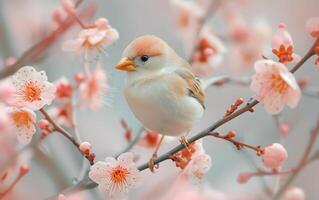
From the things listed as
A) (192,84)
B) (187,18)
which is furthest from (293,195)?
(187,18)

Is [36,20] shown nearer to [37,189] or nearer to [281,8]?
[37,189]

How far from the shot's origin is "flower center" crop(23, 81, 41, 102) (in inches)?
56.9

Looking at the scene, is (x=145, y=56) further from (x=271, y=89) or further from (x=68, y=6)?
(x=271, y=89)

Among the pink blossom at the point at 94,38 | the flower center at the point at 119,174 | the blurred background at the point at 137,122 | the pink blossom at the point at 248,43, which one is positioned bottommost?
the blurred background at the point at 137,122

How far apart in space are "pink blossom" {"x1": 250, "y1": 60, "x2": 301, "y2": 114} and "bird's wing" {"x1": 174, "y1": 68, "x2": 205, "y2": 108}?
41 centimetres

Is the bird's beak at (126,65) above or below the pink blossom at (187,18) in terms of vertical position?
above

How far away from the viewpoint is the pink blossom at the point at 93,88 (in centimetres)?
191

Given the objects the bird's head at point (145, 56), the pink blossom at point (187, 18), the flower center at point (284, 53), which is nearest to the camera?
the flower center at point (284, 53)

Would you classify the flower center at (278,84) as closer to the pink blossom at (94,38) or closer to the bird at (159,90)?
the bird at (159,90)

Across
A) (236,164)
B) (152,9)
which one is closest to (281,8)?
(152,9)

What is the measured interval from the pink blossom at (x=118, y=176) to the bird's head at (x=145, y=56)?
323mm

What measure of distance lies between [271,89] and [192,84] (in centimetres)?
45

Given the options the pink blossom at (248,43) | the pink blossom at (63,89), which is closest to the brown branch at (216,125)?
the pink blossom at (63,89)

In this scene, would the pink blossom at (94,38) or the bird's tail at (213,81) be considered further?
the bird's tail at (213,81)
